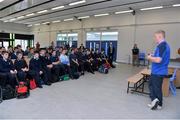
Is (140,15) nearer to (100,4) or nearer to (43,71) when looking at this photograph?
(100,4)

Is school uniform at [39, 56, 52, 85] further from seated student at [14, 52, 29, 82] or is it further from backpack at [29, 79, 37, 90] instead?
seated student at [14, 52, 29, 82]

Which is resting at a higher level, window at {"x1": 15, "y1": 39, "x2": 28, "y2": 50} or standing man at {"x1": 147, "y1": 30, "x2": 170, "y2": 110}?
window at {"x1": 15, "y1": 39, "x2": 28, "y2": 50}

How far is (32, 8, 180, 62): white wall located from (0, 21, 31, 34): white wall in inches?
287

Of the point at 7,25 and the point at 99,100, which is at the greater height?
the point at 7,25

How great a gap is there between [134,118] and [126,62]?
970cm

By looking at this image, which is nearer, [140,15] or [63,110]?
[63,110]

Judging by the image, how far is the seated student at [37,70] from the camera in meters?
4.73

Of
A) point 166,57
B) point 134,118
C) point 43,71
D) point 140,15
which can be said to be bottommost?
point 134,118

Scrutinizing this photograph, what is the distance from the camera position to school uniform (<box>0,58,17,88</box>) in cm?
416

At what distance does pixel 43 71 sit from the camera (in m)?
5.09

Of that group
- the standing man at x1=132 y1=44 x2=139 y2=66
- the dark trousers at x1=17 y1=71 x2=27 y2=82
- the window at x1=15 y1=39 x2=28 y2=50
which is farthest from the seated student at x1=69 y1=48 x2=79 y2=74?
the window at x1=15 y1=39 x2=28 y2=50

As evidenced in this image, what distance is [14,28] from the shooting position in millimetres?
18875

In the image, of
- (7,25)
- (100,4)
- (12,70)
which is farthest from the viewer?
(7,25)

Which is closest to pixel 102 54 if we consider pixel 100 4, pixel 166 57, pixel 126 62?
pixel 100 4
